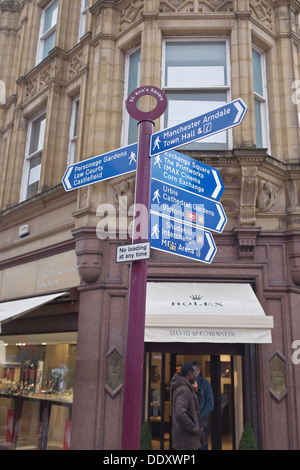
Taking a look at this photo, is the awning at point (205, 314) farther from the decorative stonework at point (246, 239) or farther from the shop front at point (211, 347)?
the decorative stonework at point (246, 239)

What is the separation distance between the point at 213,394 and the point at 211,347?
0.85 meters

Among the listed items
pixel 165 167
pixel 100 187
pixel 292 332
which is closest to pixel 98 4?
pixel 100 187

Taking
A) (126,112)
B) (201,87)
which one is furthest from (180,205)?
(201,87)

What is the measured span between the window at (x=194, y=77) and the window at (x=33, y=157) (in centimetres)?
398

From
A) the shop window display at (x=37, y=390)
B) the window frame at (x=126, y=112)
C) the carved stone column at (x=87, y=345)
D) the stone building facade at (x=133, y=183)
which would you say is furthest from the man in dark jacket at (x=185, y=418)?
the window frame at (x=126, y=112)

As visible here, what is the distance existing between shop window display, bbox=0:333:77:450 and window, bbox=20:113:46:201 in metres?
3.86

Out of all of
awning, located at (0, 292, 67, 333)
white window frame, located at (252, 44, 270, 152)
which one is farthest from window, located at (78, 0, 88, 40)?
awning, located at (0, 292, 67, 333)

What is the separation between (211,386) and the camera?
7770 mm

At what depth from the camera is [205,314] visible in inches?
273

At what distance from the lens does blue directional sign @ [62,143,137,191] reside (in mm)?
4953

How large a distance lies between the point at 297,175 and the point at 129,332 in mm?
5490

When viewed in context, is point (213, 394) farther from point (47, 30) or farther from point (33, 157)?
point (47, 30)

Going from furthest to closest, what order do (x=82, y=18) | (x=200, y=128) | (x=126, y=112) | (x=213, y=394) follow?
(x=82, y=18) → (x=126, y=112) → (x=213, y=394) → (x=200, y=128)

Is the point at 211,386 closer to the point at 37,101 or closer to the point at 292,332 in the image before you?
the point at 292,332
